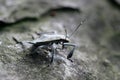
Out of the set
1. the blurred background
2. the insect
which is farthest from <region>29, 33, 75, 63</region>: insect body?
the blurred background

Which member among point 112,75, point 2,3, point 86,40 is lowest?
point 112,75

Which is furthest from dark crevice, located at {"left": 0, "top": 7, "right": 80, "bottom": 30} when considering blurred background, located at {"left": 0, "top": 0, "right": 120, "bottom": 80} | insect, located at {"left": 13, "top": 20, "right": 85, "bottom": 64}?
insect, located at {"left": 13, "top": 20, "right": 85, "bottom": 64}

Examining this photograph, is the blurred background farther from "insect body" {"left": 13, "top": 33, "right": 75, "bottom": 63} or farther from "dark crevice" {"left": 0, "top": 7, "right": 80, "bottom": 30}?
"insect body" {"left": 13, "top": 33, "right": 75, "bottom": 63}

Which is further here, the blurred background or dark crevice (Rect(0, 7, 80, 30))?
dark crevice (Rect(0, 7, 80, 30))

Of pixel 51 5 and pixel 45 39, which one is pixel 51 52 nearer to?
pixel 45 39

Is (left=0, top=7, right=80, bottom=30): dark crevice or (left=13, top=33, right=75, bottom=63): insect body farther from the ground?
(left=0, top=7, right=80, bottom=30): dark crevice

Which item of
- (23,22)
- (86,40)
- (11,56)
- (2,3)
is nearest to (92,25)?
(86,40)

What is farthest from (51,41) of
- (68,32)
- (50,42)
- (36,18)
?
(36,18)

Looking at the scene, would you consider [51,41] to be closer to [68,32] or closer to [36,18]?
[68,32]

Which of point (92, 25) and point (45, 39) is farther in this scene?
point (92, 25)
